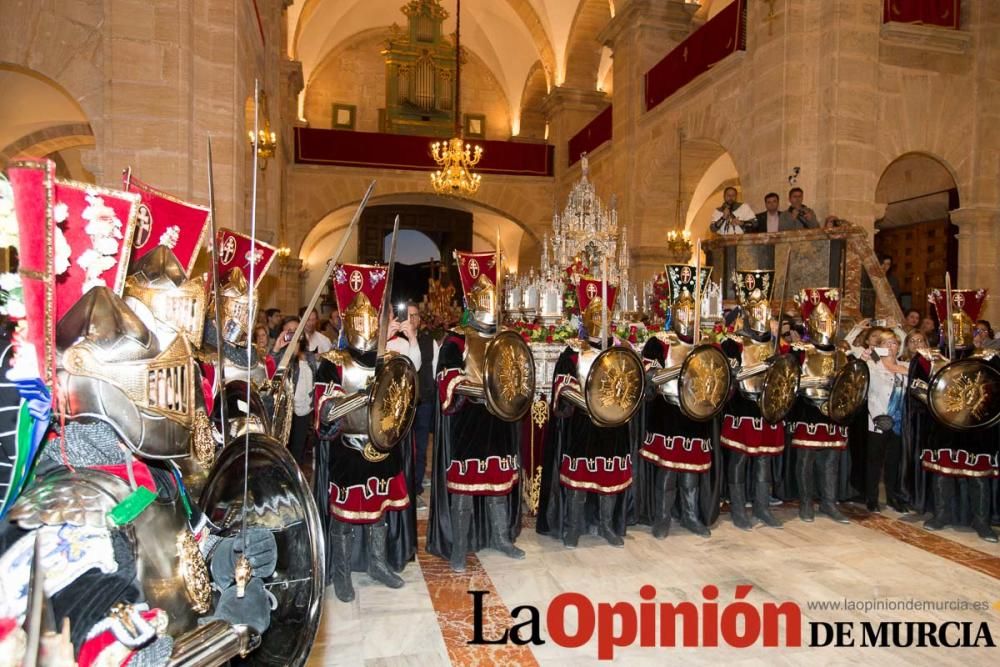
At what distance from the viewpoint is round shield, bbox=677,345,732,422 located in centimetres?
488

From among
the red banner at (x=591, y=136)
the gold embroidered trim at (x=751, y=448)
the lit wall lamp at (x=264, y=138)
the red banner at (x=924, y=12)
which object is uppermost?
the red banner at (x=591, y=136)

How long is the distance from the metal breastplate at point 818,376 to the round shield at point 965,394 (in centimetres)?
74

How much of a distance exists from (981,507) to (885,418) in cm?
100

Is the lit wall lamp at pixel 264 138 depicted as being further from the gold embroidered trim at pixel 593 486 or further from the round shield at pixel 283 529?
the round shield at pixel 283 529

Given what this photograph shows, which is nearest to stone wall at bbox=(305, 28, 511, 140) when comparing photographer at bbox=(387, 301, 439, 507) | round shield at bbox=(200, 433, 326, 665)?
photographer at bbox=(387, 301, 439, 507)

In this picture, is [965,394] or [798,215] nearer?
[965,394]

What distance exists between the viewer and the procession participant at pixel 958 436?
5184 millimetres

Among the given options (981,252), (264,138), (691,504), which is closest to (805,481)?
(691,504)

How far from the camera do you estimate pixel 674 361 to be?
521cm

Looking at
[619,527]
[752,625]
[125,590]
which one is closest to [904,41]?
[619,527]

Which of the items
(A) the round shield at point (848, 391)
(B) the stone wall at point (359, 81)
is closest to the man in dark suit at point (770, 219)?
(A) the round shield at point (848, 391)

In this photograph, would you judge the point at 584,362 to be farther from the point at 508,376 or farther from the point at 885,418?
the point at 885,418

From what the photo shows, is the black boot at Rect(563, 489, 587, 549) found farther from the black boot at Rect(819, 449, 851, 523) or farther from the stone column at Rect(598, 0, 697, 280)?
the stone column at Rect(598, 0, 697, 280)

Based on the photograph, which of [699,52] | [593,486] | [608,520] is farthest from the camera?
[699,52]
